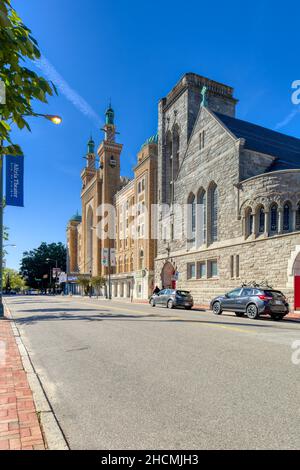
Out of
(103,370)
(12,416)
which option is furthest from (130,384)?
(12,416)

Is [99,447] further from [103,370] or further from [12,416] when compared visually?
[103,370]

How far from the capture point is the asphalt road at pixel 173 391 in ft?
12.2

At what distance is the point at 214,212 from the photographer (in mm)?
32531

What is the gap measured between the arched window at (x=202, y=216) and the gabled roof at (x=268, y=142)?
6.18 m

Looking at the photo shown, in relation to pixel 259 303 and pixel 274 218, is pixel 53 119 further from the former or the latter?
pixel 274 218

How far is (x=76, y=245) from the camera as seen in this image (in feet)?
330

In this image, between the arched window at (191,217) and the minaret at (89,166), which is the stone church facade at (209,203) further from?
the minaret at (89,166)

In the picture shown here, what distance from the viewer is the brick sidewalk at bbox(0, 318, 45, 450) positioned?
3.50 m

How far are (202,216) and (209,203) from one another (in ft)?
5.18

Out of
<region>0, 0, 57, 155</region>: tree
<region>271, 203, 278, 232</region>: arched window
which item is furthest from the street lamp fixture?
<region>271, 203, 278, 232</region>: arched window

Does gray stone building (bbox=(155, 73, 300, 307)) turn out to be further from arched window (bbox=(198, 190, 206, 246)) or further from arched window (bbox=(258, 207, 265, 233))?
arched window (bbox=(198, 190, 206, 246))

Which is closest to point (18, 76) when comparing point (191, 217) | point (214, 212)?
point (214, 212)

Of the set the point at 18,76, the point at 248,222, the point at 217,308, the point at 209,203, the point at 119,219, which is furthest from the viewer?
the point at 119,219
